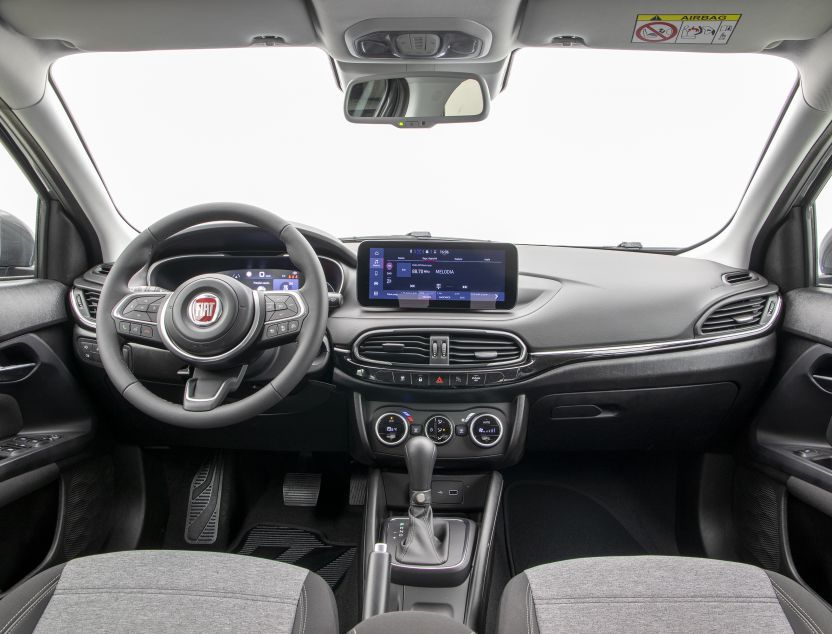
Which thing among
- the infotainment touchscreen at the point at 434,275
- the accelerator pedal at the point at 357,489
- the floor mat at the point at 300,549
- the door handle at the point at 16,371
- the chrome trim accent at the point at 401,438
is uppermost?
the infotainment touchscreen at the point at 434,275

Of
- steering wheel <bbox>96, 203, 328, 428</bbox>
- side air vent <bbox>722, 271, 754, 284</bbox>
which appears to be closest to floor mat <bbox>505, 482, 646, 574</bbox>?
side air vent <bbox>722, 271, 754, 284</bbox>

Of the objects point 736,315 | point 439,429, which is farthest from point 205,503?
point 736,315

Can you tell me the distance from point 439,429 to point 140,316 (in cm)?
102

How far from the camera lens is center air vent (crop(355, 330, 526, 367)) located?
197 cm

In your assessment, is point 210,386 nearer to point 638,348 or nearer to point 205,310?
point 205,310

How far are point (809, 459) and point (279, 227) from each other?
185cm

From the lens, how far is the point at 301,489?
2.70 m

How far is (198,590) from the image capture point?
4.32 ft

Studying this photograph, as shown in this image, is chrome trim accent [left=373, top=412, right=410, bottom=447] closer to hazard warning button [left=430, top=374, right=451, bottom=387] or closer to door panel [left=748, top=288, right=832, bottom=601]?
hazard warning button [left=430, top=374, right=451, bottom=387]

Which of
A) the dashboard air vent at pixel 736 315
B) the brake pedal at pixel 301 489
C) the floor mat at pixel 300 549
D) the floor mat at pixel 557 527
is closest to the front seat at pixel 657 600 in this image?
the dashboard air vent at pixel 736 315

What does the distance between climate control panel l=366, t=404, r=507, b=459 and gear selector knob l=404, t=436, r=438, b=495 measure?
129mm

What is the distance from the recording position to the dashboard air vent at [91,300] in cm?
216

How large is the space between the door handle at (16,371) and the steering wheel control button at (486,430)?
1559 millimetres

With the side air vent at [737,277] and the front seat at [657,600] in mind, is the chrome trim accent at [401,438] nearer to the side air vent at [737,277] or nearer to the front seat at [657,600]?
the front seat at [657,600]
